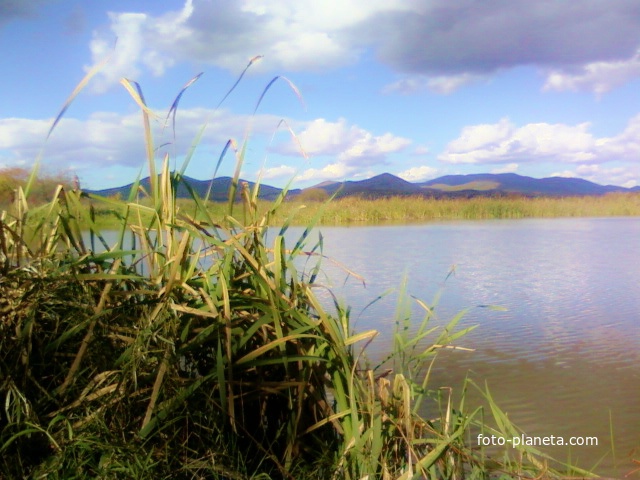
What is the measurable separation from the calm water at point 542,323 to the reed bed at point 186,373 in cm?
33

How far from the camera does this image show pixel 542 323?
3.16 m

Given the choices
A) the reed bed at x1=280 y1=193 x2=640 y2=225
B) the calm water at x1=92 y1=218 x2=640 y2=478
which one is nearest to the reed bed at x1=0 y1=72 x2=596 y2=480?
the calm water at x1=92 y1=218 x2=640 y2=478

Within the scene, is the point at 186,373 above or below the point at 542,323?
above

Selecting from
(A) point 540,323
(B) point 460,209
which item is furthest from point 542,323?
(B) point 460,209

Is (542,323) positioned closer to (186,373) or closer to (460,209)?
(186,373)

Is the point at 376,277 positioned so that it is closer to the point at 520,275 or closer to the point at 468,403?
the point at 520,275

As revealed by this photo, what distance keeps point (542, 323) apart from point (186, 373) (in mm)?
2336

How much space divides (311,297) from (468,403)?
105 cm

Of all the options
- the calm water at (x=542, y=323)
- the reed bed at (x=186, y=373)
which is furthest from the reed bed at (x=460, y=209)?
the reed bed at (x=186, y=373)

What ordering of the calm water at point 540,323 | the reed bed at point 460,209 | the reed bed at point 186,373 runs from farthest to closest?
the reed bed at point 460,209 < the calm water at point 540,323 < the reed bed at point 186,373

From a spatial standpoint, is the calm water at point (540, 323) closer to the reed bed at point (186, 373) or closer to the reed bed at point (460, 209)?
the reed bed at point (186, 373)

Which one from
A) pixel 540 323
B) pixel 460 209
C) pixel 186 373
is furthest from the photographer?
pixel 460 209

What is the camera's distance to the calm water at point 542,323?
6.70 feet

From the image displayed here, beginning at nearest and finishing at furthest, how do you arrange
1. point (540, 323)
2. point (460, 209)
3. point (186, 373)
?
1. point (186, 373)
2. point (540, 323)
3. point (460, 209)
